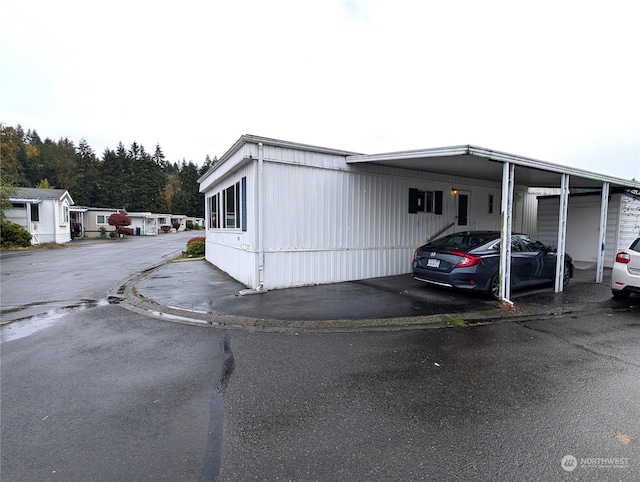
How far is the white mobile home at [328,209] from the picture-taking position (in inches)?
317

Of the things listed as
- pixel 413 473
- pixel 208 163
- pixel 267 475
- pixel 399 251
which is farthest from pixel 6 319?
pixel 208 163

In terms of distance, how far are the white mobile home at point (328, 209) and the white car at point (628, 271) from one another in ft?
9.19

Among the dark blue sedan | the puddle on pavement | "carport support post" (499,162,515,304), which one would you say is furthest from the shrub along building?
the puddle on pavement

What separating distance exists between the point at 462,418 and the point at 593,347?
329 cm

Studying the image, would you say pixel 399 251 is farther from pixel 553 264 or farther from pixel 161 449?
pixel 161 449

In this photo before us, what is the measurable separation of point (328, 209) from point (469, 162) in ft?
12.8

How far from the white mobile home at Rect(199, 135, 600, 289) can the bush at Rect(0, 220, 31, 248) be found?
21.8 m

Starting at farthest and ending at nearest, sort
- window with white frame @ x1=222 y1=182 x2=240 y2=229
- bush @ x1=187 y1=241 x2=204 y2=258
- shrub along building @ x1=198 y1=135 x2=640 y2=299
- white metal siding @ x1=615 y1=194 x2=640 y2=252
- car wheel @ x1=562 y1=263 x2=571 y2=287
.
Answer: bush @ x1=187 y1=241 x2=204 y2=258, white metal siding @ x1=615 y1=194 x2=640 y2=252, window with white frame @ x1=222 y1=182 x2=240 y2=229, car wheel @ x1=562 y1=263 x2=571 y2=287, shrub along building @ x1=198 y1=135 x2=640 y2=299

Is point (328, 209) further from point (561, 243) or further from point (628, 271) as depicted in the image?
point (628, 271)

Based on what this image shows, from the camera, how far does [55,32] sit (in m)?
9.70

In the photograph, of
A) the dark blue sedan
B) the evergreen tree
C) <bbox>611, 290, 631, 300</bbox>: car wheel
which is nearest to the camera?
the dark blue sedan

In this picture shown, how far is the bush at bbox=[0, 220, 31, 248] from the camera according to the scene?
76.7 ft

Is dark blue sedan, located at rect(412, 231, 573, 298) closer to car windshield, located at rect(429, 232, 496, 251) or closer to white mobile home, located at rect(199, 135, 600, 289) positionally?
car windshield, located at rect(429, 232, 496, 251)

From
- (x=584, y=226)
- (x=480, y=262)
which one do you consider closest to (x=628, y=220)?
(x=584, y=226)
